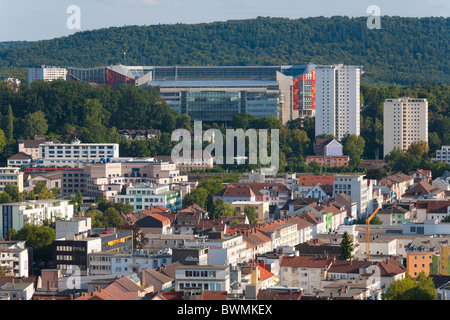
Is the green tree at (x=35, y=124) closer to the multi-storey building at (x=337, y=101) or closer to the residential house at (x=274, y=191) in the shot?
the multi-storey building at (x=337, y=101)

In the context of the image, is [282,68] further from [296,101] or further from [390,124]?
[390,124]

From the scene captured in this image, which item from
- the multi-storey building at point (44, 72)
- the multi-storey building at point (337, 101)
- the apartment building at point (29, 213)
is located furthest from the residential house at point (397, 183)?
the multi-storey building at point (44, 72)

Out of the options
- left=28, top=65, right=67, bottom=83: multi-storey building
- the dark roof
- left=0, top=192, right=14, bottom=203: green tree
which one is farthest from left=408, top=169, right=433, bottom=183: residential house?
left=28, top=65, right=67, bottom=83: multi-storey building

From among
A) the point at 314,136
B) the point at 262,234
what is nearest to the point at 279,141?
the point at 314,136

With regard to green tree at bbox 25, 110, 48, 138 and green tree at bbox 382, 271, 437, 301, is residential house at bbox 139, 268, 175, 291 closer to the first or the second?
green tree at bbox 382, 271, 437, 301

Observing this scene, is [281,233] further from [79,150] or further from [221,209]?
[79,150]
